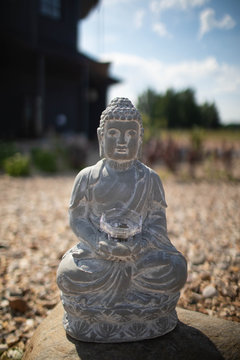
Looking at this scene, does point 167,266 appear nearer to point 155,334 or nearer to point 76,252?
point 155,334

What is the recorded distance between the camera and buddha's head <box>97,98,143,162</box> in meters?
2.10

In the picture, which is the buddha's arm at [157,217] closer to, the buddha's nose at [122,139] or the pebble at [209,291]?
the buddha's nose at [122,139]

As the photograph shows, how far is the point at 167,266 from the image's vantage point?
6.80ft

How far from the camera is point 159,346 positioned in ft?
6.64

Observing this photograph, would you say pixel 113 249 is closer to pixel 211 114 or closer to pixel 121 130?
pixel 121 130

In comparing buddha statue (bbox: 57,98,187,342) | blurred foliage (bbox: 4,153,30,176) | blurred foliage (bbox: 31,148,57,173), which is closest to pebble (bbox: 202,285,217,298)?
buddha statue (bbox: 57,98,187,342)

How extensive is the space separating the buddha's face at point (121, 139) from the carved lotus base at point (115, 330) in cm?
111

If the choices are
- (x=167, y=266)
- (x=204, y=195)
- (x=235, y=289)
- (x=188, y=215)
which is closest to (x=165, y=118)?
(x=204, y=195)

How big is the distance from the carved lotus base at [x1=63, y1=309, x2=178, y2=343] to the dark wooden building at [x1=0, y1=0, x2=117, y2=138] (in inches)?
451

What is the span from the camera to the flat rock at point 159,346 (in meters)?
1.95

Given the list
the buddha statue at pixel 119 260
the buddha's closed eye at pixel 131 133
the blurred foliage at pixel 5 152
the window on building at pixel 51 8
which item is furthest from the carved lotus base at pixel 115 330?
the window on building at pixel 51 8

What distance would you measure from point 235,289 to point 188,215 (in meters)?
2.67

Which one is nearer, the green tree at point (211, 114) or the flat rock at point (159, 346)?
the flat rock at point (159, 346)

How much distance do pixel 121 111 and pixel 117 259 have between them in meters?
0.99
